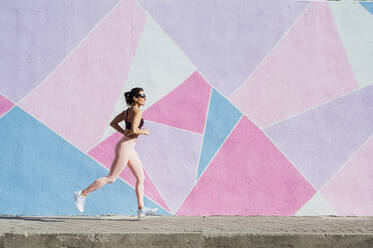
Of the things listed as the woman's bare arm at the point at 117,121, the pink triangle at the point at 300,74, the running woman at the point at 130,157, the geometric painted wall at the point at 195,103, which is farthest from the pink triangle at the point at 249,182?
the woman's bare arm at the point at 117,121

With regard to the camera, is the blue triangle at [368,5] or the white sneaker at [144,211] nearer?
the white sneaker at [144,211]

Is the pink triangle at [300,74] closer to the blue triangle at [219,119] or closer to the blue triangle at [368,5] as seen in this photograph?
the blue triangle at [219,119]

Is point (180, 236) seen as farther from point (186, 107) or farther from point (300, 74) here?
point (300, 74)

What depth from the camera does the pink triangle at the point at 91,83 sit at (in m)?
7.78

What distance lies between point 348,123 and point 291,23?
Answer: 1.56 m

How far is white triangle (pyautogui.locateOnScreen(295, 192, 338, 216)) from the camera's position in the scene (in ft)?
26.4

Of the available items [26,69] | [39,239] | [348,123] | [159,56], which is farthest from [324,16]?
[39,239]

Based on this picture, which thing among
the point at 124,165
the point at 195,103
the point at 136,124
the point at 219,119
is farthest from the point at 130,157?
the point at 219,119

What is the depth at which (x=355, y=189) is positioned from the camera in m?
8.14

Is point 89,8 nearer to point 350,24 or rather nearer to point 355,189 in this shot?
point 350,24

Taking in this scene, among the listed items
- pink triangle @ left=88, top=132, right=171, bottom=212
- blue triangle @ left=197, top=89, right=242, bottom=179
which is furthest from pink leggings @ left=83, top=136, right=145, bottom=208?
blue triangle @ left=197, top=89, right=242, bottom=179

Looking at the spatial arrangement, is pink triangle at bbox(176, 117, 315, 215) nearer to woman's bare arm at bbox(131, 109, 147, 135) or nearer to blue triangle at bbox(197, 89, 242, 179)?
blue triangle at bbox(197, 89, 242, 179)

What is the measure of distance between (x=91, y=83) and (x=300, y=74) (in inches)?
111

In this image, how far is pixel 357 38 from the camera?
8266 mm
